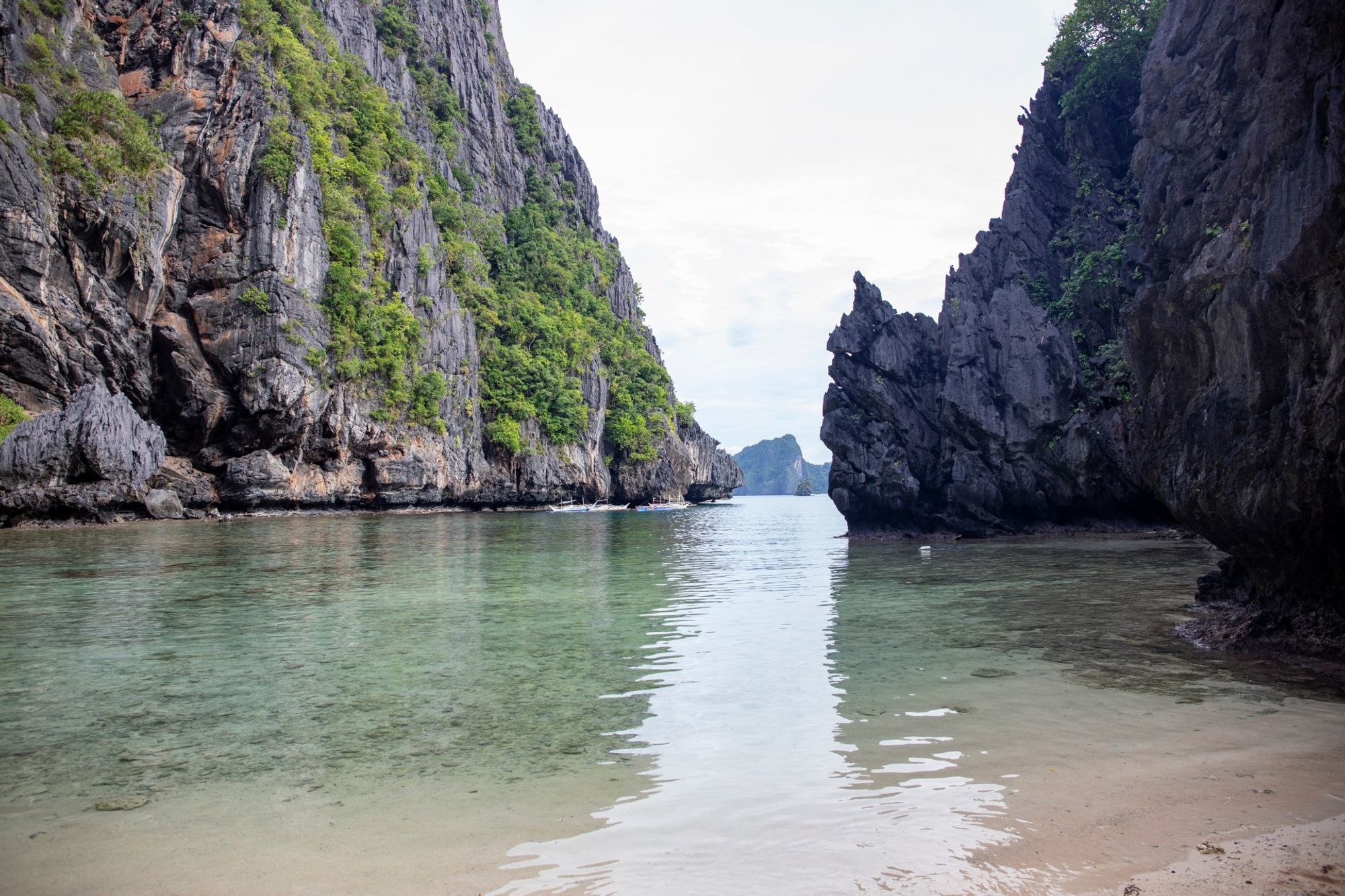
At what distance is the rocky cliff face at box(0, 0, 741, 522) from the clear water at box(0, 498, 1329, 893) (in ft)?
61.5

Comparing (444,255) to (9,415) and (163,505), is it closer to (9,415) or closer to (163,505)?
(163,505)

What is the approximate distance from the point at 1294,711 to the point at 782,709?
3.90m

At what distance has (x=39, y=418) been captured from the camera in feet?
85.5

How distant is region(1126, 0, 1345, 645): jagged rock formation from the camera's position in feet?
23.9

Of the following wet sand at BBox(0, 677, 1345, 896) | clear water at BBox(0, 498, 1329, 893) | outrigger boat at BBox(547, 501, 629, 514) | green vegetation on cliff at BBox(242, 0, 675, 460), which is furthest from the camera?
outrigger boat at BBox(547, 501, 629, 514)

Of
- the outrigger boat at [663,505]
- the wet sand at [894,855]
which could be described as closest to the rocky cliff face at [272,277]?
the outrigger boat at [663,505]

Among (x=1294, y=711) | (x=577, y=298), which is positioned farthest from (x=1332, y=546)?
(x=577, y=298)

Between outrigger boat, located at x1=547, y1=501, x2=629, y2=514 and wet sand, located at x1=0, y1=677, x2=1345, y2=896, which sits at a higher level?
wet sand, located at x1=0, y1=677, x2=1345, y2=896

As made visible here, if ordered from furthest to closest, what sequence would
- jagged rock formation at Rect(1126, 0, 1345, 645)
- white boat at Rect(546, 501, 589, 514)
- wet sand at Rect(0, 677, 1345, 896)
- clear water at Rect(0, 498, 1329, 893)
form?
white boat at Rect(546, 501, 589, 514), jagged rock formation at Rect(1126, 0, 1345, 645), clear water at Rect(0, 498, 1329, 893), wet sand at Rect(0, 677, 1345, 896)

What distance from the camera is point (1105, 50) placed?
97.3 feet

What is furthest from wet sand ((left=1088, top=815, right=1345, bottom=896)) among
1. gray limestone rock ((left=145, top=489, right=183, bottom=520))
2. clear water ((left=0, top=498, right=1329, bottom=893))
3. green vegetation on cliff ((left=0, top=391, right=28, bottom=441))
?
gray limestone rock ((left=145, top=489, right=183, bottom=520))

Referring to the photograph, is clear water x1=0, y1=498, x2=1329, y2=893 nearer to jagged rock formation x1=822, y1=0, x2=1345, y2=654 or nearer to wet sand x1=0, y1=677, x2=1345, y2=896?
wet sand x1=0, y1=677, x2=1345, y2=896

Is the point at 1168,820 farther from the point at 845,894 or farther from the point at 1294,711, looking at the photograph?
the point at 1294,711

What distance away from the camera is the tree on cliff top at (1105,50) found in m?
29.2
